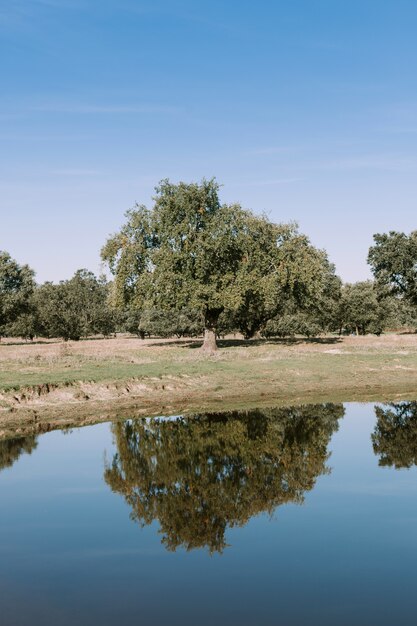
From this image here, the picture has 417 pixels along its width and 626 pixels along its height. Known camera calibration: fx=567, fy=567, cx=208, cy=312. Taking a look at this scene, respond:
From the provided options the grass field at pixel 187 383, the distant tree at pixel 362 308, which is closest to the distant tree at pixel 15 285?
the grass field at pixel 187 383

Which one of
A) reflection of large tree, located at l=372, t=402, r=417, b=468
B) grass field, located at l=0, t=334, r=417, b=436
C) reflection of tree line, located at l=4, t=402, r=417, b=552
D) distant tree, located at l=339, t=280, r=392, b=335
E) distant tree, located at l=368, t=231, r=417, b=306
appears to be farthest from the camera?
distant tree, located at l=339, t=280, r=392, b=335

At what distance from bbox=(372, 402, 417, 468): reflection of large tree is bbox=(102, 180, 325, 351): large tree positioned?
29.8m

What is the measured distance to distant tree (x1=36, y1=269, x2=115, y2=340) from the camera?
97.5 meters

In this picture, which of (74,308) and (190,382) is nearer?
(190,382)

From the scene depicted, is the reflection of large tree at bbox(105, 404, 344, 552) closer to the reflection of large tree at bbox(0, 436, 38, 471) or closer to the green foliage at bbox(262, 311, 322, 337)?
the reflection of large tree at bbox(0, 436, 38, 471)

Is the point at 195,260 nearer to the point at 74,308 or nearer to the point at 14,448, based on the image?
the point at 14,448

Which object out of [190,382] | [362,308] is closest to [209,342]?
[190,382]

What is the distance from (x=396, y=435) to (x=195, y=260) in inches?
1521

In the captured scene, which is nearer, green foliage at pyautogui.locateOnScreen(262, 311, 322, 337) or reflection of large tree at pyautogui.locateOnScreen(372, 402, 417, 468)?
reflection of large tree at pyautogui.locateOnScreen(372, 402, 417, 468)

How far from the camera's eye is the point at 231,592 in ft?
33.0

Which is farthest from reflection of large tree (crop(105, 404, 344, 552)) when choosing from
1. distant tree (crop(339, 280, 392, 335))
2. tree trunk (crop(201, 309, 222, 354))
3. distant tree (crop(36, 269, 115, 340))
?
distant tree (crop(339, 280, 392, 335))

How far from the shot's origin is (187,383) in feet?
114

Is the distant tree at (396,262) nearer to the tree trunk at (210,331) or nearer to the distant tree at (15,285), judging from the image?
the tree trunk at (210,331)

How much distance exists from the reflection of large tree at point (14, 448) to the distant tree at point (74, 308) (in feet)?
240
